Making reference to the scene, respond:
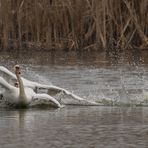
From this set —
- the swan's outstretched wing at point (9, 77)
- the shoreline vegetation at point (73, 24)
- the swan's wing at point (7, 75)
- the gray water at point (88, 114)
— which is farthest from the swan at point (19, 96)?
the shoreline vegetation at point (73, 24)

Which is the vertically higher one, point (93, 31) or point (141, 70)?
point (93, 31)

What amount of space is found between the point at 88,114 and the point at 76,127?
5.60 ft

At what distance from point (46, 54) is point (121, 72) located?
242 inches

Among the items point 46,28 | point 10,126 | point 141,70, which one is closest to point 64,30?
point 46,28

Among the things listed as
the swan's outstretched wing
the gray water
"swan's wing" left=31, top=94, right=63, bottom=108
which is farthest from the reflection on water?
the swan's outstretched wing

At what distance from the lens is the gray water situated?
859 cm

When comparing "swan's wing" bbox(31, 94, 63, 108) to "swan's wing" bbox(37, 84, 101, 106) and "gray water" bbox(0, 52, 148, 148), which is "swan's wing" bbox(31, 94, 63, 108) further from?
"swan's wing" bbox(37, 84, 101, 106)

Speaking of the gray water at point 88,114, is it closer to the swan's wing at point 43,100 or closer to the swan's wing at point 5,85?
the swan's wing at point 43,100

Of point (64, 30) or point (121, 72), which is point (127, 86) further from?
point (64, 30)

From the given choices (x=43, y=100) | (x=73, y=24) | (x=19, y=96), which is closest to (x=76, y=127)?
(x=19, y=96)

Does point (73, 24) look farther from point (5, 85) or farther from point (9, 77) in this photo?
point (5, 85)

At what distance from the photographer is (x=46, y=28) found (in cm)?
2481

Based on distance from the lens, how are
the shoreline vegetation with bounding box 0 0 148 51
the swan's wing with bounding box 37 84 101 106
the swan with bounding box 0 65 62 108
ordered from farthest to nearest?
the shoreline vegetation with bounding box 0 0 148 51 → the swan's wing with bounding box 37 84 101 106 → the swan with bounding box 0 65 62 108

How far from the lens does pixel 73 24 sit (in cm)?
2486
